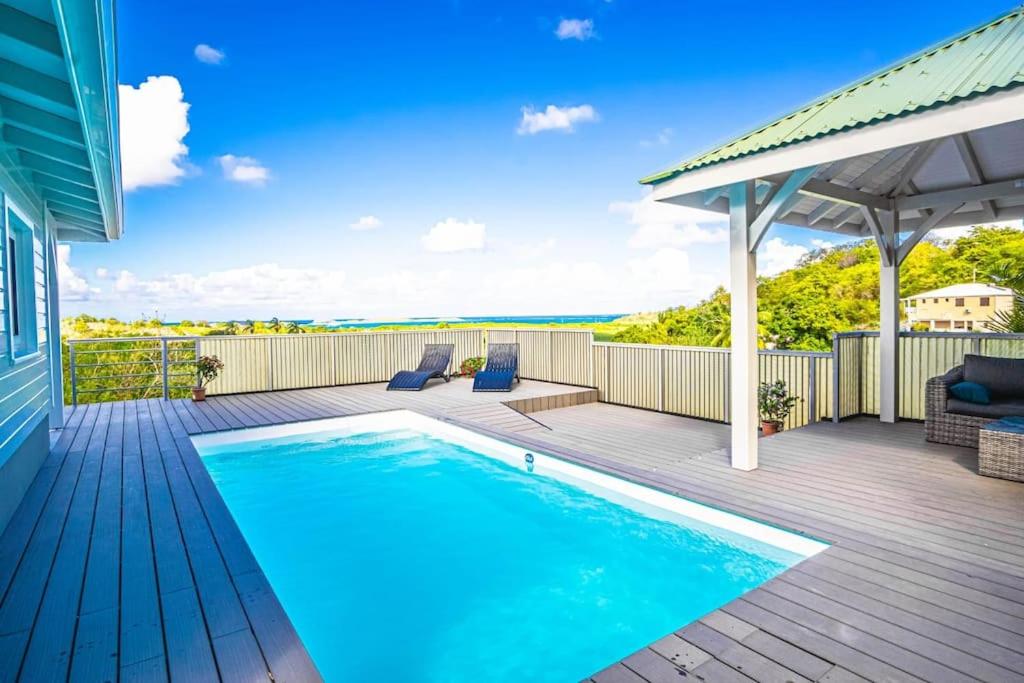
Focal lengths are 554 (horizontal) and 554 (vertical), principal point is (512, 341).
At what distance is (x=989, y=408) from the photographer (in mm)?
5004

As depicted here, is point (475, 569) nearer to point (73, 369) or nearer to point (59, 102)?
point (59, 102)

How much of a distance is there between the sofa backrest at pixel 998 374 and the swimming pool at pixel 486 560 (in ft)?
12.0

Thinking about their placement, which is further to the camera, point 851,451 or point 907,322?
point 907,322

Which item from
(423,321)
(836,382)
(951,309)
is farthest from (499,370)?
(423,321)

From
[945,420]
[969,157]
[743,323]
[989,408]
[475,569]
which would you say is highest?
[969,157]

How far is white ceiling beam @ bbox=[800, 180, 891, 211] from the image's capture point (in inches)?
198

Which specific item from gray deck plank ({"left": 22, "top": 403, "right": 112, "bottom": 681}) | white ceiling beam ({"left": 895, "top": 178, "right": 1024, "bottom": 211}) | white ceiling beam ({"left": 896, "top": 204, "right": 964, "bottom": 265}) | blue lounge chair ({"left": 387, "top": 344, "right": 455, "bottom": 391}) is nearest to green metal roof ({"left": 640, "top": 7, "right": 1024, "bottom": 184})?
white ceiling beam ({"left": 895, "top": 178, "right": 1024, "bottom": 211})

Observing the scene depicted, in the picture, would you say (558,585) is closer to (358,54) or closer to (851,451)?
(851,451)

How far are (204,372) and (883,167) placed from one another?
9.73 m

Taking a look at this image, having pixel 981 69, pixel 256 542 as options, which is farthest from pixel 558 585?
pixel 981 69

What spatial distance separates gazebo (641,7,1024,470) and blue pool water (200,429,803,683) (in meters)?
1.47

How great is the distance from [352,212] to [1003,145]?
29374 mm

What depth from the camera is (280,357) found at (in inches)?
398

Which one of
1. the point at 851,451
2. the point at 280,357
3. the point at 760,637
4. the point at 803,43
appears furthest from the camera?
the point at 803,43
